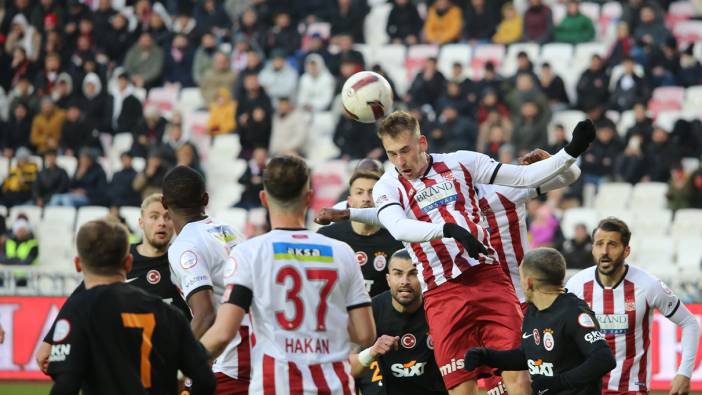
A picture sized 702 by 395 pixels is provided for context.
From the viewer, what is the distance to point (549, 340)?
7941 mm

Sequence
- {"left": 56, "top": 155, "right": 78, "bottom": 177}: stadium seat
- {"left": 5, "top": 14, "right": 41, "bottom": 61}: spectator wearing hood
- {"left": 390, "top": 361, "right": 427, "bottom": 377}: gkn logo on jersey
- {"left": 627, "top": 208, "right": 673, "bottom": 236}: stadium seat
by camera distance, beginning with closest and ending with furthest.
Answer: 1. {"left": 390, "top": 361, "right": 427, "bottom": 377}: gkn logo on jersey
2. {"left": 627, "top": 208, "right": 673, "bottom": 236}: stadium seat
3. {"left": 56, "top": 155, "right": 78, "bottom": 177}: stadium seat
4. {"left": 5, "top": 14, "right": 41, "bottom": 61}: spectator wearing hood

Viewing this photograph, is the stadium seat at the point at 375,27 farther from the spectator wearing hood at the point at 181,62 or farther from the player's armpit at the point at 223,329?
the player's armpit at the point at 223,329

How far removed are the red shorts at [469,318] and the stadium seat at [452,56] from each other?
1496 cm

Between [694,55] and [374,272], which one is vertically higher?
[694,55]

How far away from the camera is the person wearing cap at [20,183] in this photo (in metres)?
22.3

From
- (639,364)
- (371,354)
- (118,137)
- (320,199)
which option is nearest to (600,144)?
(320,199)

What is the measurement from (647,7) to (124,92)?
33.4ft

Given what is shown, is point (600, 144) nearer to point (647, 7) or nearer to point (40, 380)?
point (647, 7)

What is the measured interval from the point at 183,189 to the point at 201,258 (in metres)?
0.56

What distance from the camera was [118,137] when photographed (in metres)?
23.9

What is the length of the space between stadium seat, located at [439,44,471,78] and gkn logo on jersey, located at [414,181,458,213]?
49.3ft

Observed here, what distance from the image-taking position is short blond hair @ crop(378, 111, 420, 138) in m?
8.10

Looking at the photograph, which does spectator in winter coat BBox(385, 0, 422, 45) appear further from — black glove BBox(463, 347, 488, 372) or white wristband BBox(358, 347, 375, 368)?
black glove BBox(463, 347, 488, 372)

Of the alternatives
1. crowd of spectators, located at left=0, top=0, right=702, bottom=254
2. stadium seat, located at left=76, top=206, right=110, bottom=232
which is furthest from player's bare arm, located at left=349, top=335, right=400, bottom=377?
stadium seat, located at left=76, top=206, right=110, bottom=232
